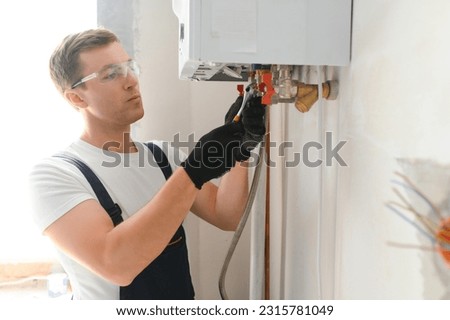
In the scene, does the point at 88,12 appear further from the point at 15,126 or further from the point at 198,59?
the point at 198,59

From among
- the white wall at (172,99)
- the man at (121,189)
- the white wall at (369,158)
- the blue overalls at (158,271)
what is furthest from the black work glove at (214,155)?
the white wall at (172,99)

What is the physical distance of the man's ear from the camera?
3.91ft

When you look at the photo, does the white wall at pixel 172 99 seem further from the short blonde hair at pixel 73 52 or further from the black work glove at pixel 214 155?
the black work glove at pixel 214 155

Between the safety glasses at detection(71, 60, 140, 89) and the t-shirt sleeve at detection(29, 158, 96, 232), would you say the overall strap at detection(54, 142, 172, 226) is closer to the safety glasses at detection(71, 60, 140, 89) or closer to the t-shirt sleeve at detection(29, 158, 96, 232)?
the t-shirt sleeve at detection(29, 158, 96, 232)

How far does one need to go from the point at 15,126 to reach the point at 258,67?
1.00m

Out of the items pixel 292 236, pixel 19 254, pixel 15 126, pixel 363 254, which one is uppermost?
pixel 15 126

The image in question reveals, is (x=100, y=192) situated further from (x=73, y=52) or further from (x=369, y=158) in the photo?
(x=369, y=158)

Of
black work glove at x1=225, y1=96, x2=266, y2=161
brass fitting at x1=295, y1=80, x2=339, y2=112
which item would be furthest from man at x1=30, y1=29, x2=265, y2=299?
brass fitting at x1=295, y1=80, x2=339, y2=112

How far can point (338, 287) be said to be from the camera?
0.76 metres

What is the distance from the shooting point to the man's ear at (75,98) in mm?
1191

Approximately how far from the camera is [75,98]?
1.20 m

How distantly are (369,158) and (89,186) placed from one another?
70cm

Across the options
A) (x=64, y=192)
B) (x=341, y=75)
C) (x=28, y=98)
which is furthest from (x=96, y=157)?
(x=341, y=75)

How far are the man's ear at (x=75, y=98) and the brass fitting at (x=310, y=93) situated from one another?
71cm
